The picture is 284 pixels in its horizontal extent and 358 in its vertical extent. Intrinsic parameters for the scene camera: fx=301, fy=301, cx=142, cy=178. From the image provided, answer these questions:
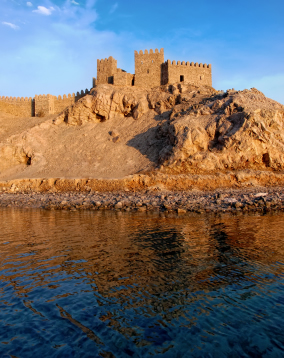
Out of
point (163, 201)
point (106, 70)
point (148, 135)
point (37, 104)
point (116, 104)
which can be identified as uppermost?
point (106, 70)

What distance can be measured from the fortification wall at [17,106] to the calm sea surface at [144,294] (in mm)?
25068


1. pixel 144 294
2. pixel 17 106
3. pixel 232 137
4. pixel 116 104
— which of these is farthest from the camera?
pixel 17 106

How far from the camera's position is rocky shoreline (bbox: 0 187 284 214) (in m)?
12.9

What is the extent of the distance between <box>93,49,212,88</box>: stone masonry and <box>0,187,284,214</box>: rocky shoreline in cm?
1294

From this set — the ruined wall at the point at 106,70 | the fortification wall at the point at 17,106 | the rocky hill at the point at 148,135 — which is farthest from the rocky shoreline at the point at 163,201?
the fortification wall at the point at 17,106

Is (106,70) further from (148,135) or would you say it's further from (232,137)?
(232,137)

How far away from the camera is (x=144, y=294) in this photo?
4676mm

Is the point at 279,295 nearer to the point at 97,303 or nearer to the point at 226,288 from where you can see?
the point at 226,288

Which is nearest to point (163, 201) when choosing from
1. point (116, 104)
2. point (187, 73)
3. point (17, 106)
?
point (116, 104)

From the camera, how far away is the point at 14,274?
567 centimetres

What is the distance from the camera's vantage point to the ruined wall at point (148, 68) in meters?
26.0

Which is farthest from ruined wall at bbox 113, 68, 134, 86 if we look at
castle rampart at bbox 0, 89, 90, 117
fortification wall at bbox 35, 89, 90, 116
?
fortification wall at bbox 35, 89, 90, 116

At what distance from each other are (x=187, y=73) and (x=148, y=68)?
134 inches

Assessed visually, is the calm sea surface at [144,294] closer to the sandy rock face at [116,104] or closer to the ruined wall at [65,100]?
the sandy rock face at [116,104]
